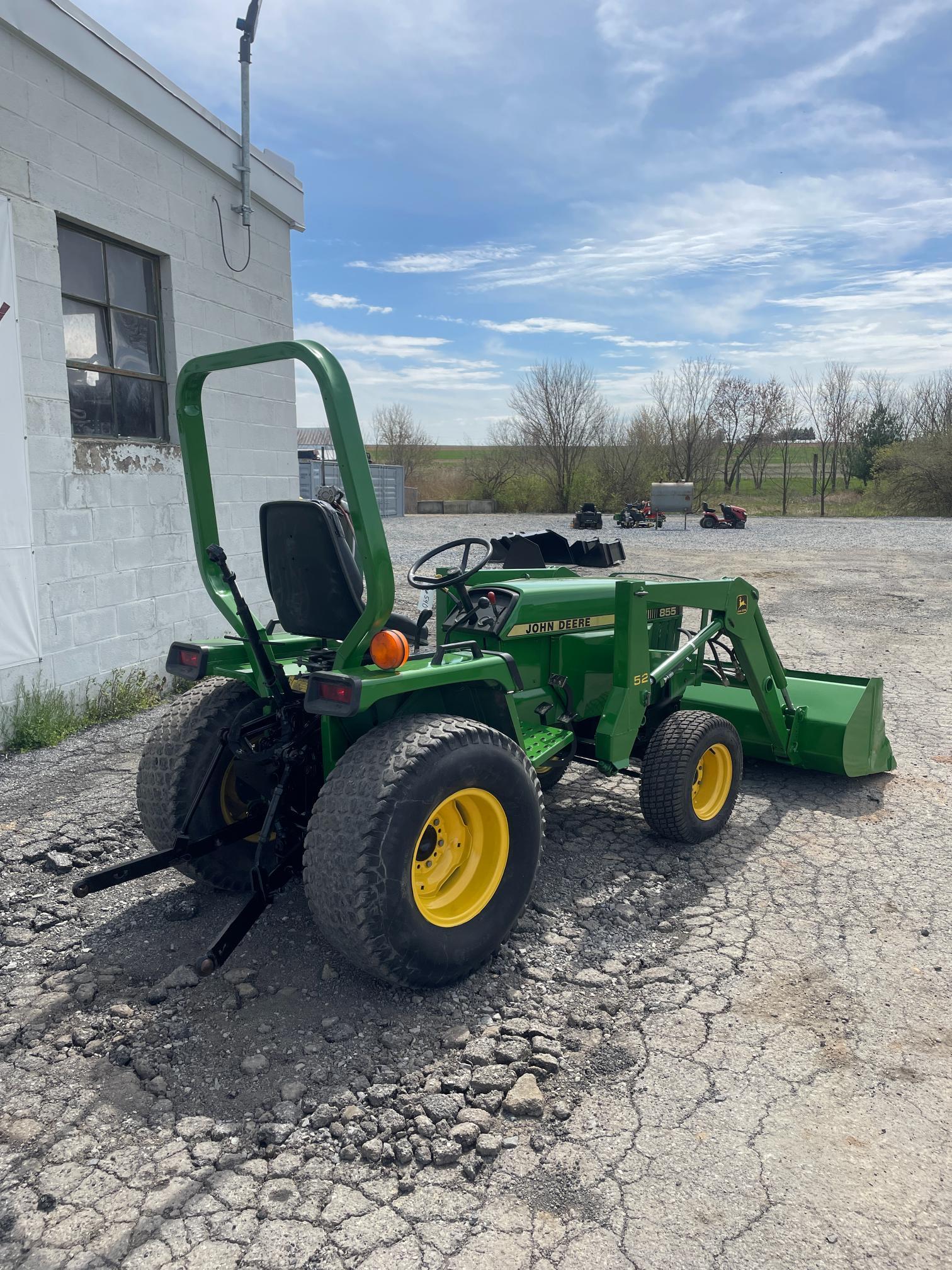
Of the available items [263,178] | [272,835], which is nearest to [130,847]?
[272,835]

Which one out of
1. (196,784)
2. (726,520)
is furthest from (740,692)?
(726,520)

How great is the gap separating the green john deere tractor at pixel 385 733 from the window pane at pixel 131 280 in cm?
392

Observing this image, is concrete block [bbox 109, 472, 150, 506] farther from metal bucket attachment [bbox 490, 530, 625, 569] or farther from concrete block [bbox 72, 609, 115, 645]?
metal bucket attachment [bbox 490, 530, 625, 569]

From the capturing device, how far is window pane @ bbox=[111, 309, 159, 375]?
6.61m

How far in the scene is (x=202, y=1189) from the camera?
216 centimetres

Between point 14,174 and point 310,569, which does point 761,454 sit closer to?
point 14,174

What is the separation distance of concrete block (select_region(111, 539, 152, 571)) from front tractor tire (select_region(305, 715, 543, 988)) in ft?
13.6

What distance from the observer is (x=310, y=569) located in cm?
310

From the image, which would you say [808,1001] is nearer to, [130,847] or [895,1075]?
[895,1075]

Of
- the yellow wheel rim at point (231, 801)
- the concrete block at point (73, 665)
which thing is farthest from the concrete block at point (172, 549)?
the yellow wheel rim at point (231, 801)

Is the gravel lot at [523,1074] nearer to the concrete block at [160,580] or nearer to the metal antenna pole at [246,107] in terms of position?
the concrete block at [160,580]

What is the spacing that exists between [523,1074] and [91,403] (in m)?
5.51

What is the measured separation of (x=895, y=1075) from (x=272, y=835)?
2060 millimetres

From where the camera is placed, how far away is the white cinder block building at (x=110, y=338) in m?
5.57
